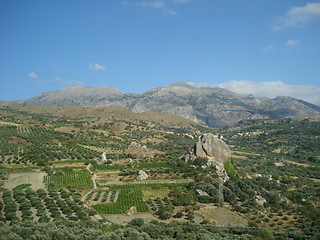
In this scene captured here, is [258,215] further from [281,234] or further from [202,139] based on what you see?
[202,139]

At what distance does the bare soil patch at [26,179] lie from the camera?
55872 millimetres

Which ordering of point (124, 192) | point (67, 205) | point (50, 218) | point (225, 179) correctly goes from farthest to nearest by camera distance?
1. point (225, 179)
2. point (124, 192)
3. point (67, 205)
4. point (50, 218)

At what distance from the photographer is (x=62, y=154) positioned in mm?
82812

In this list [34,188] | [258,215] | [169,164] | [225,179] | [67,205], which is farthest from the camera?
[169,164]

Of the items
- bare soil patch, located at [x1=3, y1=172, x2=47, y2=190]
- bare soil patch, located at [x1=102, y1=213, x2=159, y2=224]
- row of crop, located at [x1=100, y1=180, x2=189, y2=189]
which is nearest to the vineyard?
bare soil patch, located at [x1=3, y1=172, x2=47, y2=190]

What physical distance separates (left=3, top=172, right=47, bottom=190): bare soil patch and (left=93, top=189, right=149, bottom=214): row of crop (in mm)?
15924

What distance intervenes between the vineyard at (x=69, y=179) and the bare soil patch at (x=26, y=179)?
1460 millimetres

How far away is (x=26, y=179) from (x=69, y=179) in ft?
28.8

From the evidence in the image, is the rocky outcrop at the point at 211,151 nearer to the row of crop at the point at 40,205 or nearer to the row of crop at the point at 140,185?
the row of crop at the point at 140,185

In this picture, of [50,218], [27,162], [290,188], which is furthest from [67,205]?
[290,188]

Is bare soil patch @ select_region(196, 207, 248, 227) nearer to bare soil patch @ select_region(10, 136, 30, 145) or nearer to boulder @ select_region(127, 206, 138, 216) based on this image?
boulder @ select_region(127, 206, 138, 216)

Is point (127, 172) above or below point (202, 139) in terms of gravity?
below

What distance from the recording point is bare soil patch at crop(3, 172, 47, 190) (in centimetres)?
5587

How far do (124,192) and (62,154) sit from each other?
3171 centimetres
